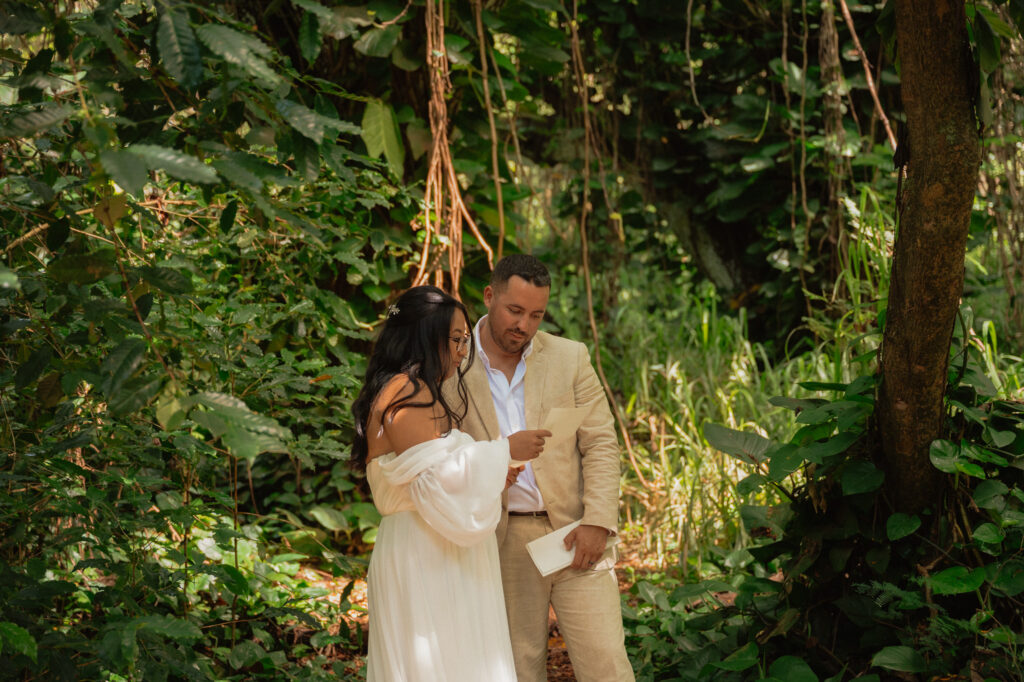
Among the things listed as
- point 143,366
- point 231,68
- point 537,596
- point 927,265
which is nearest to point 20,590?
point 143,366

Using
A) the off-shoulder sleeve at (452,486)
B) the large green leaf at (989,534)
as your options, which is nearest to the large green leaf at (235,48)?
the off-shoulder sleeve at (452,486)

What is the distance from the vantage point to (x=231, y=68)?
5.34 feet

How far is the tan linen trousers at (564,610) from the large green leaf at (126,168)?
188 centimetres

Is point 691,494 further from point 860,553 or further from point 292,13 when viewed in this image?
point 292,13

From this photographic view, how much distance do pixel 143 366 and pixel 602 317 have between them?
5.33 m

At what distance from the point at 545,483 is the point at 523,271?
2.22 ft

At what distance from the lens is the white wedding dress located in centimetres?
237

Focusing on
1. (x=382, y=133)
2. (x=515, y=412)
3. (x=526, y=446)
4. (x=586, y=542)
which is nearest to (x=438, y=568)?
(x=526, y=446)

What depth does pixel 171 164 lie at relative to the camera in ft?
4.56

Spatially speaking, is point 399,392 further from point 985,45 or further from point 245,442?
point 985,45

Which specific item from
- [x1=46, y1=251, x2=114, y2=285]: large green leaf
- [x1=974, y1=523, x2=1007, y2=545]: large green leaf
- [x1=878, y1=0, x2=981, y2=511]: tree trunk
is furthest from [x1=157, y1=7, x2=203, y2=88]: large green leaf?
[x1=974, y1=523, x2=1007, y2=545]: large green leaf

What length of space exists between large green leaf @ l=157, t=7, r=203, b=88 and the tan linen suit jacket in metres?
1.57

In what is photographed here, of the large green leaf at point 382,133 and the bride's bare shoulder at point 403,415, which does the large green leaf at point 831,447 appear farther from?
the large green leaf at point 382,133

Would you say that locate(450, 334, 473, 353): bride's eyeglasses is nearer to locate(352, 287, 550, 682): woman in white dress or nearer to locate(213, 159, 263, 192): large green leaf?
locate(352, 287, 550, 682): woman in white dress
